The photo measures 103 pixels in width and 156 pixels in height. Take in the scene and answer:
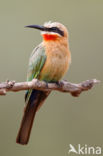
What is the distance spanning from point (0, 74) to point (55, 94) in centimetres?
81

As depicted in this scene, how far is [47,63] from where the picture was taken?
557 cm

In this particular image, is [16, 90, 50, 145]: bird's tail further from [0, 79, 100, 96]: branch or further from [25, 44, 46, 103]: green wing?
[0, 79, 100, 96]: branch

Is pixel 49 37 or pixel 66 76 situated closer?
pixel 49 37

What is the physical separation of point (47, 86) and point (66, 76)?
5.30 feet

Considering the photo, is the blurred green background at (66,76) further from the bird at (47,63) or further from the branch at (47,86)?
the branch at (47,86)

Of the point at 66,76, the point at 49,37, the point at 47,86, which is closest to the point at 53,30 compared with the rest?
the point at 49,37

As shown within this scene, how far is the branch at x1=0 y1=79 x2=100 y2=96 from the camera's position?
495 cm

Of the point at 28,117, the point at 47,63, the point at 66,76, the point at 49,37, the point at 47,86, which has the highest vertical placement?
the point at 66,76

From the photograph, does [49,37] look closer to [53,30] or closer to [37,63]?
[53,30]

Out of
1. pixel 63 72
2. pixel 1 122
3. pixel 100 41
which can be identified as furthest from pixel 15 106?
pixel 63 72

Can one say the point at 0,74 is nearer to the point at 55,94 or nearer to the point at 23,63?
the point at 23,63

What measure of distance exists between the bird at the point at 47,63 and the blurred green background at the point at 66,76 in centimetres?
120

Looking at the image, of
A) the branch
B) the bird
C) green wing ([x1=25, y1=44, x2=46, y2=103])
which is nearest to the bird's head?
the bird

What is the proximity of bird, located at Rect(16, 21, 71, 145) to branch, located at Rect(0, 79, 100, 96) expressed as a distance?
0.13m
